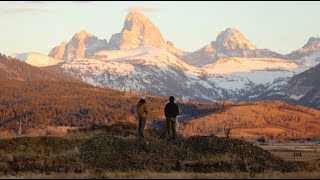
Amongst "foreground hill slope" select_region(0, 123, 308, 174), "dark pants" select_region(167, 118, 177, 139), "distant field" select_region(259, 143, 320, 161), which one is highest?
"dark pants" select_region(167, 118, 177, 139)

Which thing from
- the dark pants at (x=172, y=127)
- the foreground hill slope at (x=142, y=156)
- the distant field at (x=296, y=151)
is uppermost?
the dark pants at (x=172, y=127)

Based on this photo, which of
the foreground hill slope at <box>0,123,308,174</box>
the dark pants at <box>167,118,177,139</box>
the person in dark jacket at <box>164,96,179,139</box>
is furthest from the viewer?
the dark pants at <box>167,118,177,139</box>

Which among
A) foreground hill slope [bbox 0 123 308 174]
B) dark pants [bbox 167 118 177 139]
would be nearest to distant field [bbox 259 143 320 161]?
foreground hill slope [bbox 0 123 308 174]

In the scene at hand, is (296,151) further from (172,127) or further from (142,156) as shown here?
(142,156)

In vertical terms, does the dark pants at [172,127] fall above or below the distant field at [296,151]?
above

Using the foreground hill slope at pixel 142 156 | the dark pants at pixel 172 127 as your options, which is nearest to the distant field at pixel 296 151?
the foreground hill slope at pixel 142 156

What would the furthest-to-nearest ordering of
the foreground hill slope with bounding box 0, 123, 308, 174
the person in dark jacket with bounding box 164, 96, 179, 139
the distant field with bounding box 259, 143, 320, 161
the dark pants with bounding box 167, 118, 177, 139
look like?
1. the distant field with bounding box 259, 143, 320, 161
2. the dark pants with bounding box 167, 118, 177, 139
3. the person in dark jacket with bounding box 164, 96, 179, 139
4. the foreground hill slope with bounding box 0, 123, 308, 174

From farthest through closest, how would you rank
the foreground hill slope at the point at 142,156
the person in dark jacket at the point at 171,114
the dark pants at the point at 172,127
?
1. the dark pants at the point at 172,127
2. the person in dark jacket at the point at 171,114
3. the foreground hill slope at the point at 142,156

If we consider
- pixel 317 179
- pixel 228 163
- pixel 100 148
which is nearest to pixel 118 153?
pixel 100 148

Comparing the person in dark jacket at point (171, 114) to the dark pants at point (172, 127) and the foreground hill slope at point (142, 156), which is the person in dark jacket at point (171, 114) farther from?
the foreground hill slope at point (142, 156)

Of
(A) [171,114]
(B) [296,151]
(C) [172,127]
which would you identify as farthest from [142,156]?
(B) [296,151]

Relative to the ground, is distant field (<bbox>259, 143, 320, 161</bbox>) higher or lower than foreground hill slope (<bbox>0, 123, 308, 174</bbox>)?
lower

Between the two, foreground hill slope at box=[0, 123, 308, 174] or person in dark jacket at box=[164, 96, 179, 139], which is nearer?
foreground hill slope at box=[0, 123, 308, 174]

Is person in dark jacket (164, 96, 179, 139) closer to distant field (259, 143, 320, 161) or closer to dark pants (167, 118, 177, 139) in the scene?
dark pants (167, 118, 177, 139)
